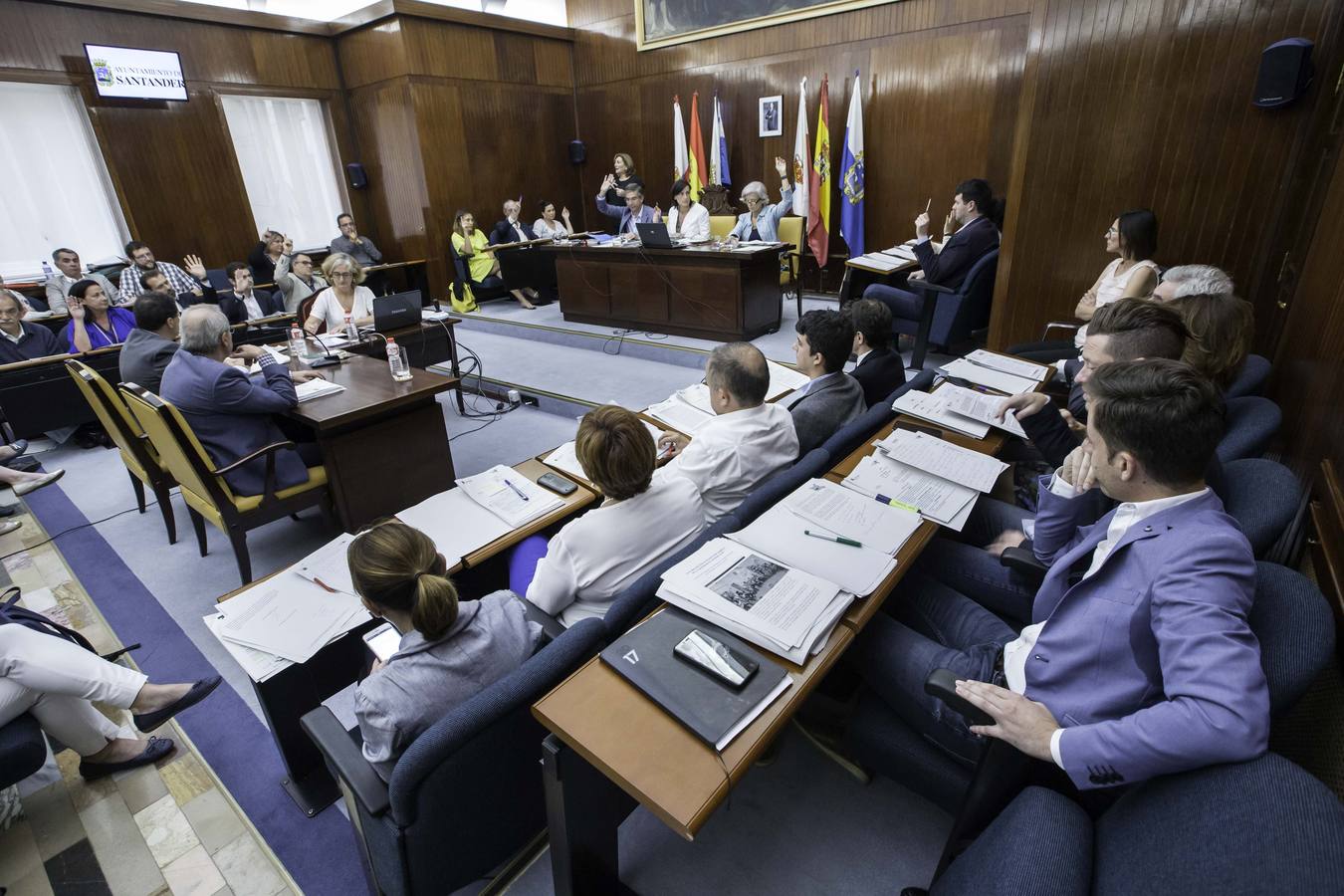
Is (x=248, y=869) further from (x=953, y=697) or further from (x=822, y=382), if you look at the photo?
(x=822, y=382)

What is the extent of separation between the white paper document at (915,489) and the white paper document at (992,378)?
2.97 ft

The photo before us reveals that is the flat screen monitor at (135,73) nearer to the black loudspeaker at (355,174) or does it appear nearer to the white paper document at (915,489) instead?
the black loudspeaker at (355,174)

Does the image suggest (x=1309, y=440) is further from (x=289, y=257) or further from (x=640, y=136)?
(x=640, y=136)

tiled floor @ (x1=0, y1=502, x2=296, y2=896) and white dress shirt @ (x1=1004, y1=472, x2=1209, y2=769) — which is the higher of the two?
white dress shirt @ (x1=1004, y1=472, x2=1209, y2=769)

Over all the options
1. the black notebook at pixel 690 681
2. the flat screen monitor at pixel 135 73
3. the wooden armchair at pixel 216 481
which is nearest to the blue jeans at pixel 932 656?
the black notebook at pixel 690 681

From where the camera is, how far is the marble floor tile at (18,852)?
1.58 meters

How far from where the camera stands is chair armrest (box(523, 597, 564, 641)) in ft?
4.70

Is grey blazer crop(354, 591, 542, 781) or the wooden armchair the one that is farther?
the wooden armchair

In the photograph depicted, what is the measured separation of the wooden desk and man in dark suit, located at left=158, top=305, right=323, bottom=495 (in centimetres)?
12

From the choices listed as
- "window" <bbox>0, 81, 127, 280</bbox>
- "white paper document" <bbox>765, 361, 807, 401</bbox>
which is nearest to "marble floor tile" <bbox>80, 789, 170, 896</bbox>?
"white paper document" <bbox>765, 361, 807, 401</bbox>

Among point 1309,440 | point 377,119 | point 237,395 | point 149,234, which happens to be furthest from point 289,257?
point 1309,440

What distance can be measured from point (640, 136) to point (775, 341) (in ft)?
14.2

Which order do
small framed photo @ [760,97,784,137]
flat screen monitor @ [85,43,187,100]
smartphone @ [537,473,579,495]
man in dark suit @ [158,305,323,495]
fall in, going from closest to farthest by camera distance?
smartphone @ [537,473,579,495] → man in dark suit @ [158,305,323,495] → flat screen monitor @ [85,43,187,100] → small framed photo @ [760,97,784,137]

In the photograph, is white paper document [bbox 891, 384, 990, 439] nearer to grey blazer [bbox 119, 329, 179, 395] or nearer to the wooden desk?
the wooden desk
